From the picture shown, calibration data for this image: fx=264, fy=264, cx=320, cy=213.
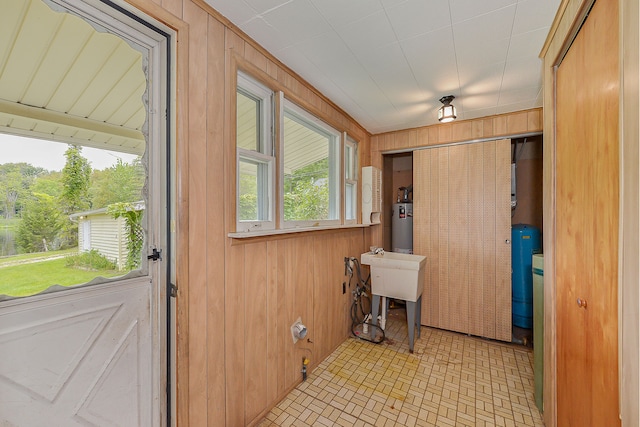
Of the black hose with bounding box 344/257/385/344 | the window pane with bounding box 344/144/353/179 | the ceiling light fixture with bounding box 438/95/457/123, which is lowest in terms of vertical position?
the black hose with bounding box 344/257/385/344

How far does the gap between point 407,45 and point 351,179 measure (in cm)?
151

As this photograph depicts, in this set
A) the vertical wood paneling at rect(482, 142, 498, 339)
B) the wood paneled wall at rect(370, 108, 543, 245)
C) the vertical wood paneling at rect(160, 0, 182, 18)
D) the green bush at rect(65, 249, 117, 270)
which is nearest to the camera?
the green bush at rect(65, 249, 117, 270)

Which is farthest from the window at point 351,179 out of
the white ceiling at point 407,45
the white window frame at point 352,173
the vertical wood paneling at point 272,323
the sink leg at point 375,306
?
the vertical wood paneling at point 272,323

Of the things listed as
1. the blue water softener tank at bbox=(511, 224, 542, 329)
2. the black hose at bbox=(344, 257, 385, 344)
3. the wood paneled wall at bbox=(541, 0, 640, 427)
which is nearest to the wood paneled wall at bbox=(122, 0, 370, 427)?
the black hose at bbox=(344, 257, 385, 344)

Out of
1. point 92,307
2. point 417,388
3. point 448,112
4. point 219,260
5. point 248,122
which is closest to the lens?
point 92,307

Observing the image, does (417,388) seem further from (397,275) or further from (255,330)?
(255,330)

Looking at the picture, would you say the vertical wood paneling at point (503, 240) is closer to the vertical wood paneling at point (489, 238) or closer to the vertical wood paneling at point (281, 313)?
the vertical wood paneling at point (489, 238)

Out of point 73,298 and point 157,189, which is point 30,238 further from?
point 157,189

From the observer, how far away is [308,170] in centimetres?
234

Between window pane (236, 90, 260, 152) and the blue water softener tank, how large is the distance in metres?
2.82

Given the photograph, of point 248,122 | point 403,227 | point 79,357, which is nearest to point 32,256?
point 79,357

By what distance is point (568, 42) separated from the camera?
1.26 meters

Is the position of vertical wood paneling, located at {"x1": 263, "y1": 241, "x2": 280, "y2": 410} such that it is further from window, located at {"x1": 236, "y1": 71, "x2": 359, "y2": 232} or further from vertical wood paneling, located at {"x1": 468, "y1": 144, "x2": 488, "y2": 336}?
vertical wood paneling, located at {"x1": 468, "y1": 144, "x2": 488, "y2": 336}

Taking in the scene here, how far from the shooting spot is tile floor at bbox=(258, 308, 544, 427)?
169 centimetres
